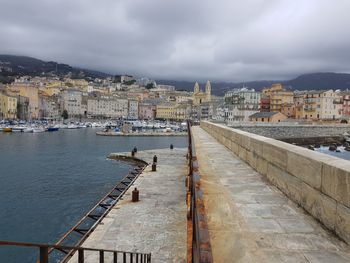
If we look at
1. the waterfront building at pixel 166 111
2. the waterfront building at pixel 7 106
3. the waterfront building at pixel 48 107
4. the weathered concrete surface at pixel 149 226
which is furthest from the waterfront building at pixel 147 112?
the weathered concrete surface at pixel 149 226

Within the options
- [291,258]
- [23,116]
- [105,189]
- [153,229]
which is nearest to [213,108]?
[23,116]

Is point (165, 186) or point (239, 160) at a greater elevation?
point (239, 160)

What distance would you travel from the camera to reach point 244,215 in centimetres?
534

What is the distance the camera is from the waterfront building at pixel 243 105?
400 ft

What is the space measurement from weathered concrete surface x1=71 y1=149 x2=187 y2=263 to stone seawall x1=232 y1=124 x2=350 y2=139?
39.2 metres

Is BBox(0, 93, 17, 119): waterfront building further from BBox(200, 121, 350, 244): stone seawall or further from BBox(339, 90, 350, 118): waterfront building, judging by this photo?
BBox(200, 121, 350, 244): stone seawall

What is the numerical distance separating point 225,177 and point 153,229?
6.82 m

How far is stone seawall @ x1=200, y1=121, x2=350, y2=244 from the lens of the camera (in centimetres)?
443

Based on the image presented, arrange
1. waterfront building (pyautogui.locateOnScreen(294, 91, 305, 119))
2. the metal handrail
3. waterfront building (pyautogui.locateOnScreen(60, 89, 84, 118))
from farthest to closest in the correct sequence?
waterfront building (pyautogui.locateOnScreen(60, 89, 84, 118)) < waterfront building (pyautogui.locateOnScreen(294, 91, 305, 119)) < the metal handrail

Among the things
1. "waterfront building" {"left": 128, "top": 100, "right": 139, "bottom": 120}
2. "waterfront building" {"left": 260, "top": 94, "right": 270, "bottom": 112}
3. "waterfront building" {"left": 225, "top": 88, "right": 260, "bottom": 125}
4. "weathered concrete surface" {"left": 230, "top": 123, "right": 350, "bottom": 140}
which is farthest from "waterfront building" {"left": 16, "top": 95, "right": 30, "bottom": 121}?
"weathered concrete surface" {"left": 230, "top": 123, "right": 350, "bottom": 140}

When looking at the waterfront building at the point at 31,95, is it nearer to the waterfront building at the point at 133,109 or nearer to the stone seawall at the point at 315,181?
the waterfront building at the point at 133,109

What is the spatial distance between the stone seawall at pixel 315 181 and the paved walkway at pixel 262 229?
146 millimetres

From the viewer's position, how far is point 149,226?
47.9ft

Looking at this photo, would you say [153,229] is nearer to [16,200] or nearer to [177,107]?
[16,200]
